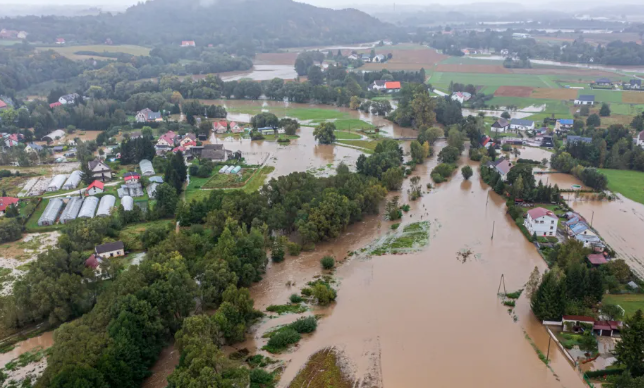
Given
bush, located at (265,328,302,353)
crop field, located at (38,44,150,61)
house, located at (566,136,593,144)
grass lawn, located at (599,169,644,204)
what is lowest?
bush, located at (265,328,302,353)

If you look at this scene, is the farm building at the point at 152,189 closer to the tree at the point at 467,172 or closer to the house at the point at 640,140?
the tree at the point at 467,172

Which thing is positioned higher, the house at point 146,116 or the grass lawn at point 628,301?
the house at point 146,116

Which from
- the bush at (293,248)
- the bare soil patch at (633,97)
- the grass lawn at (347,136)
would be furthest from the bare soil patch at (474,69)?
the bush at (293,248)

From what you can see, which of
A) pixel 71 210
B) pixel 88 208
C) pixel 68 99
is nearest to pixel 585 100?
pixel 88 208

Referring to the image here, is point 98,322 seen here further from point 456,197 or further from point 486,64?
point 486,64

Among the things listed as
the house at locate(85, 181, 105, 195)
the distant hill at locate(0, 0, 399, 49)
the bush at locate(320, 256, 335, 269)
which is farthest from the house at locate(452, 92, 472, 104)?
the distant hill at locate(0, 0, 399, 49)

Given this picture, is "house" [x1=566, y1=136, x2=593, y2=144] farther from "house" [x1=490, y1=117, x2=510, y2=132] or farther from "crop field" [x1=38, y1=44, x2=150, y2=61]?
"crop field" [x1=38, y1=44, x2=150, y2=61]

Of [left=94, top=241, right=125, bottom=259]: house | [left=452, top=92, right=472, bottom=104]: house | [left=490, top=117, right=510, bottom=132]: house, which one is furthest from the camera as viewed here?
[left=452, top=92, right=472, bottom=104]: house
